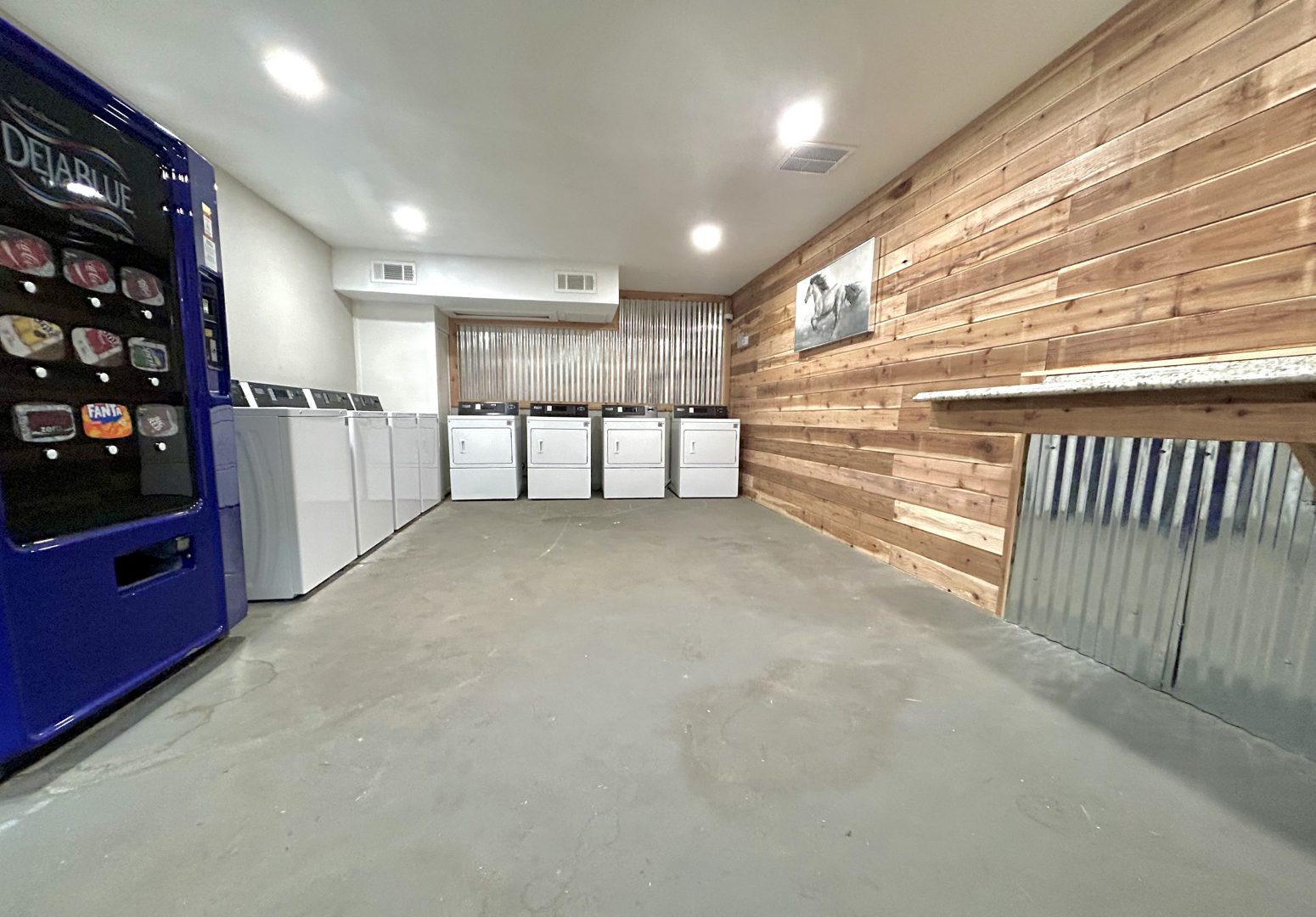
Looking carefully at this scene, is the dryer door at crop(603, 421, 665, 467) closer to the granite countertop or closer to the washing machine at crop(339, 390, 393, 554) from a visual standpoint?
the washing machine at crop(339, 390, 393, 554)

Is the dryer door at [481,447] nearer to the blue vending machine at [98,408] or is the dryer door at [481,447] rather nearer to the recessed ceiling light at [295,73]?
the blue vending machine at [98,408]

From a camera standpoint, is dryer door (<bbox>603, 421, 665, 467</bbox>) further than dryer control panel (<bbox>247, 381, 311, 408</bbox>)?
Yes

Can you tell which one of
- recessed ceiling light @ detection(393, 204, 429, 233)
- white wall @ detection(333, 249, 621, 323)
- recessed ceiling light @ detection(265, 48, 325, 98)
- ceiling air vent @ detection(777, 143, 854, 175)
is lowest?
white wall @ detection(333, 249, 621, 323)

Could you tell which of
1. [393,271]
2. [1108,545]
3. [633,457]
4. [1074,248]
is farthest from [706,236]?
[1108,545]

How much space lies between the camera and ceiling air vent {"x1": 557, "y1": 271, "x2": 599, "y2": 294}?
13.7 ft

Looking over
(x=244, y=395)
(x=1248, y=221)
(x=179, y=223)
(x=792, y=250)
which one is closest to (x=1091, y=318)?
(x=1248, y=221)

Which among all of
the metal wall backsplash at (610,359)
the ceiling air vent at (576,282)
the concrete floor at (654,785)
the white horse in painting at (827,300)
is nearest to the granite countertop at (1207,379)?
→ the concrete floor at (654,785)

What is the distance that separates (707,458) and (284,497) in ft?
11.8

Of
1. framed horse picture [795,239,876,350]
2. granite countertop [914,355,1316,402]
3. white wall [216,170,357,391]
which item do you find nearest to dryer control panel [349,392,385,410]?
white wall [216,170,357,391]

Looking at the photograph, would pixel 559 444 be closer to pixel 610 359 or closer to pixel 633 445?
pixel 633 445

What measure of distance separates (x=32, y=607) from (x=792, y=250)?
455cm

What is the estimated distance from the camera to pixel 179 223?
1.53 m

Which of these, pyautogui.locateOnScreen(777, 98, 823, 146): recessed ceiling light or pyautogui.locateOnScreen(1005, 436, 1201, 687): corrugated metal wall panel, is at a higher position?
pyautogui.locateOnScreen(777, 98, 823, 146): recessed ceiling light

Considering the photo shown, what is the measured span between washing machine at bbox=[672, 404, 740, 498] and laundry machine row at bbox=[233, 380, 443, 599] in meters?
2.77
